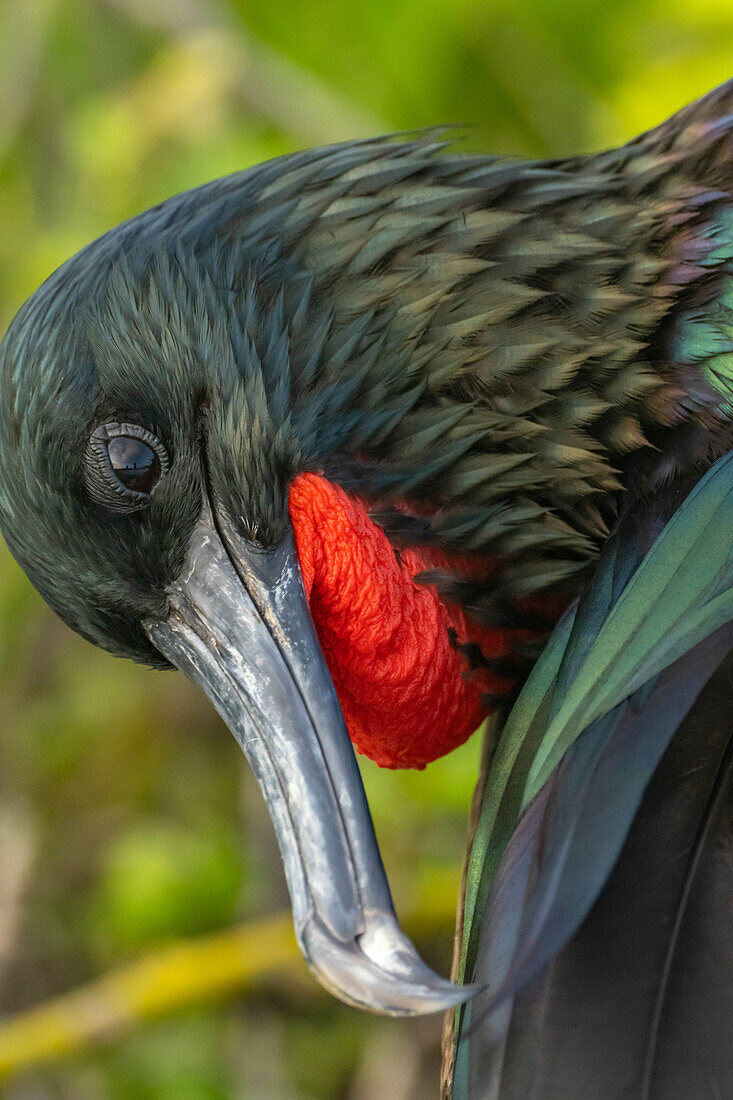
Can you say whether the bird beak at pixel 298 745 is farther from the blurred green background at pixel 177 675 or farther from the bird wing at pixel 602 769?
the blurred green background at pixel 177 675

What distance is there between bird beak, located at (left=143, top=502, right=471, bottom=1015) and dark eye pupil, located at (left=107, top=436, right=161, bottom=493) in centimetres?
8

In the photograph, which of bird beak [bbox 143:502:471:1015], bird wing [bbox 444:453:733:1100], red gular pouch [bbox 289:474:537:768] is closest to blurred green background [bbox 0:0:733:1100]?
red gular pouch [bbox 289:474:537:768]

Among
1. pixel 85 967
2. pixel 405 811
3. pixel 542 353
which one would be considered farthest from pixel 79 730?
pixel 542 353

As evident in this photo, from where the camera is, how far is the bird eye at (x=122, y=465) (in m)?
1.38

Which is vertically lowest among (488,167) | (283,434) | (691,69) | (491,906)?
(491,906)

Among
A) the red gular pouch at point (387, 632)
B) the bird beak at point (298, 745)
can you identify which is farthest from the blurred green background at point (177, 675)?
the bird beak at point (298, 745)

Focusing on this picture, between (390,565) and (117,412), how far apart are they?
336mm

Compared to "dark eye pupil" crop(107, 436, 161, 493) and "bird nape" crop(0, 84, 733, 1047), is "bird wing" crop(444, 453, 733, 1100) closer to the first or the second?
"bird nape" crop(0, 84, 733, 1047)

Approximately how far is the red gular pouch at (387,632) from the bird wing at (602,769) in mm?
181

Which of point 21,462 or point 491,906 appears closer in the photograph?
point 491,906

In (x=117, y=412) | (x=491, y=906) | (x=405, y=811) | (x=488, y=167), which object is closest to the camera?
(x=491, y=906)

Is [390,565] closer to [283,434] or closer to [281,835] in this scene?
[283,434]

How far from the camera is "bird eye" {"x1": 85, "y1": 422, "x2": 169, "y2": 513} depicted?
1.38 meters

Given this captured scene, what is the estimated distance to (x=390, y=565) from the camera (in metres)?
1.43
